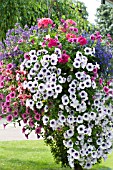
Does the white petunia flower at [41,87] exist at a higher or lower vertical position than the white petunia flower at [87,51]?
lower

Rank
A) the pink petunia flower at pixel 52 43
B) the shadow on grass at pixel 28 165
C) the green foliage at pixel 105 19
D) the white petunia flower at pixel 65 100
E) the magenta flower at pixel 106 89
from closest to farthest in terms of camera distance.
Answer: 1. the white petunia flower at pixel 65 100
2. the pink petunia flower at pixel 52 43
3. the magenta flower at pixel 106 89
4. the shadow on grass at pixel 28 165
5. the green foliage at pixel 105 19

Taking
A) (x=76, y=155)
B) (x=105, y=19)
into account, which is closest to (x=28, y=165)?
(x=76, y=155)

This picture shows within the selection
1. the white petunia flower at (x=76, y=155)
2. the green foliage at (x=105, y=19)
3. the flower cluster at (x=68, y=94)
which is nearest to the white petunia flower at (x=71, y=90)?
the flower cluster at (x=68, y=94)

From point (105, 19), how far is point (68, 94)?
12495 millimetres

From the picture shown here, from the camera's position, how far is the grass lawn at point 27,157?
3.74 m

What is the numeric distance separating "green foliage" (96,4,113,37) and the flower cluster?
38.8 ft

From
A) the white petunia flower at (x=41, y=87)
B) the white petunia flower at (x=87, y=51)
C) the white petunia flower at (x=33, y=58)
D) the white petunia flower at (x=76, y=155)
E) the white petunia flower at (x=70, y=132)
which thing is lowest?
the white petunia flower at (x=76, y=155)

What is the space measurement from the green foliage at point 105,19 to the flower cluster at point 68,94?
466 inches

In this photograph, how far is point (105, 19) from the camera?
14859 mm

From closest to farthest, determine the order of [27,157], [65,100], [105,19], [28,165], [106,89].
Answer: [65,100]
[106,89]
[28,165]
[27,157]
[105,19]

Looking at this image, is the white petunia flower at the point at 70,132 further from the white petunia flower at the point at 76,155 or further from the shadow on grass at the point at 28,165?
the shadow on grass at the point at 28,165

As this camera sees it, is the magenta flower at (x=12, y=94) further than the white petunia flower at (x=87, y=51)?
Yes

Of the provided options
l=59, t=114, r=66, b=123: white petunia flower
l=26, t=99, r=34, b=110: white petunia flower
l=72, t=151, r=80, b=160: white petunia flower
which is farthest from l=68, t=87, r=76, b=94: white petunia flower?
l=72, t=151, r=80, b=160: white petunia flower

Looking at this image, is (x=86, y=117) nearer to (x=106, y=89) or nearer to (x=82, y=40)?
(x=106, y=89)
